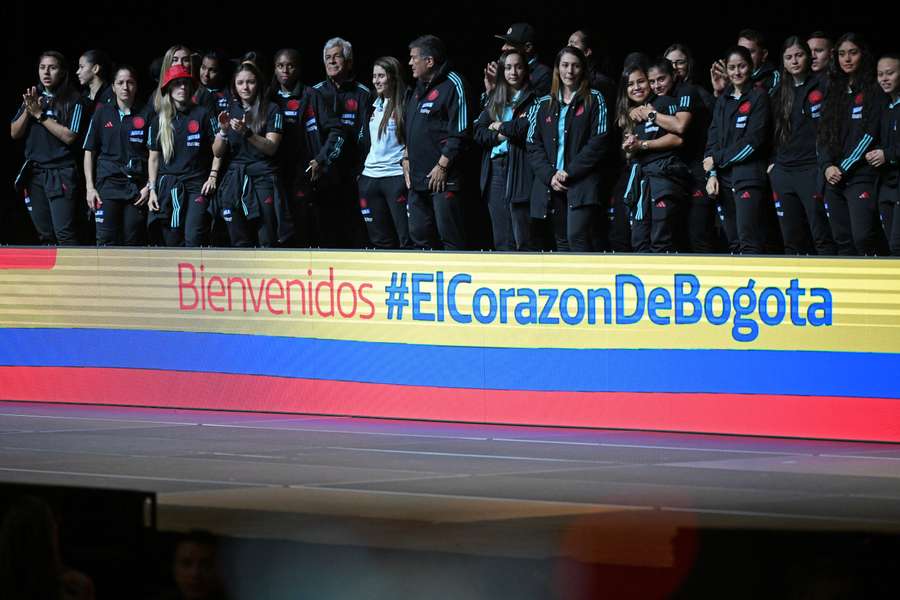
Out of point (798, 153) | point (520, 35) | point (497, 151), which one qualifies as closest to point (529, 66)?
point (520, 35)

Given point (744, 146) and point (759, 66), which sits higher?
point (759, 66)

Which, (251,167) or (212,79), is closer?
(251,167)

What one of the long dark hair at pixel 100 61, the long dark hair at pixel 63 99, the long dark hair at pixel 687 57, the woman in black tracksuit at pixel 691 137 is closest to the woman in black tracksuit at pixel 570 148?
the woman in black tracksuit at pixel 691 137

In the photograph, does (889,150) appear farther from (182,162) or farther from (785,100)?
(182,162)

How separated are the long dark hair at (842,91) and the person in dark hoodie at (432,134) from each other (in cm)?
327

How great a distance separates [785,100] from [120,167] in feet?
22.6

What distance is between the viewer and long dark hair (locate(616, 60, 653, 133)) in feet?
50.9

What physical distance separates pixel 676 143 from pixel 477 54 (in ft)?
15.2

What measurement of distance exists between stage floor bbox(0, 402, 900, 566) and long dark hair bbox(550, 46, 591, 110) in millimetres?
2939

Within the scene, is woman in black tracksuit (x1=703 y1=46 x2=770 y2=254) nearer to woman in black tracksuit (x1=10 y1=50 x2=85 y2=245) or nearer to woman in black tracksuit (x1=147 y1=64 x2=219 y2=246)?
woman in black tracksuit (x1=147 y1=64 x2=219 y2=246)

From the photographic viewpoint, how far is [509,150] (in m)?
15.9

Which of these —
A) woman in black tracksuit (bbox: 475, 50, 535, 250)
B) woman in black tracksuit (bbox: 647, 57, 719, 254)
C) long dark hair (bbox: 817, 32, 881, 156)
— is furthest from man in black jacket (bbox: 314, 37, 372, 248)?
long dark hair (bbox: 817, 32, 881, 156)

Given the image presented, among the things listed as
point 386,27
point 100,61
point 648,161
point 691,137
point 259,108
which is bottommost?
point 648,161

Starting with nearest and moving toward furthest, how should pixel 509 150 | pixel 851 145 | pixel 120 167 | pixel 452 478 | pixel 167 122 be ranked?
pixel 452 478, pixel 851 145, pixel 509 150, pixel 167 122, pixel 120 167
